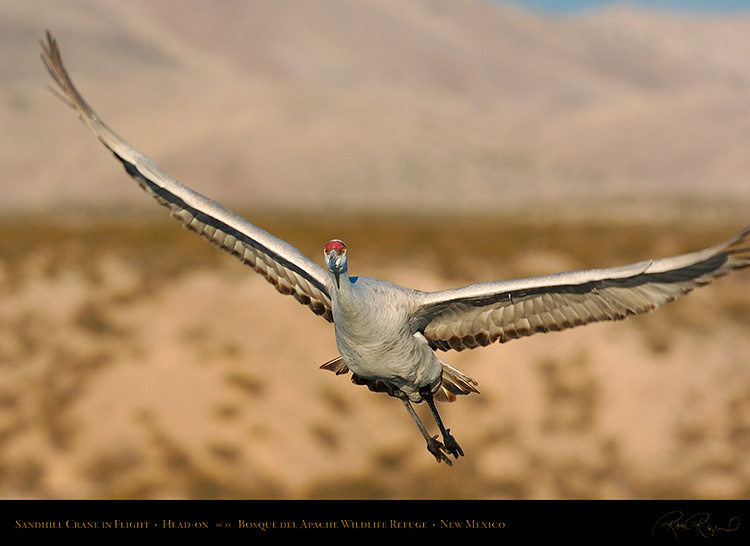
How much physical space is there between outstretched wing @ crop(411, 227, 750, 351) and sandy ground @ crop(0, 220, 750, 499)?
63.5 feet

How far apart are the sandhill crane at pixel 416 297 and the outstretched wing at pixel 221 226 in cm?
1

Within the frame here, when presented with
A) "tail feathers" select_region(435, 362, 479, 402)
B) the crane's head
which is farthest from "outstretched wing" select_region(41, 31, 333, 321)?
"tail feathers" select_region(435, 362, 479, 402)

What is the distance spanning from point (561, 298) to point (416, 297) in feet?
5.34

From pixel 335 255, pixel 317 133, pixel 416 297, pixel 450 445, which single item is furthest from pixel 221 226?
pixel 317 133

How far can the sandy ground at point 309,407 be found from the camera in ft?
92.4

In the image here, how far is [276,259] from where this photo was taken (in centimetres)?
907

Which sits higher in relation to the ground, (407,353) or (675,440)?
(407,353)

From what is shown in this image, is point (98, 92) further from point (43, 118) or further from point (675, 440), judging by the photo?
point (675, 440)

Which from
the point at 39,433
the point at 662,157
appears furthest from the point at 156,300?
the point at 662,157

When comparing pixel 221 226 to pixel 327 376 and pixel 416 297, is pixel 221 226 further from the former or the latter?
pixel 327 376

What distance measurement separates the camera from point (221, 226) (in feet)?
30.0

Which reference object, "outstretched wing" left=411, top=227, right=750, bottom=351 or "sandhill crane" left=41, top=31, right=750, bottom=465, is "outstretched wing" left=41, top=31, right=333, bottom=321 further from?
"outstretched wing" left=411, top=227, right=750, bottom=351

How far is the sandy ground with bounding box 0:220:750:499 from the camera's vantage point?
28156mm

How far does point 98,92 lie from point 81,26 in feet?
181
